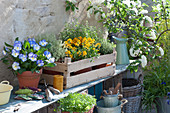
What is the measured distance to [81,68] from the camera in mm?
2531

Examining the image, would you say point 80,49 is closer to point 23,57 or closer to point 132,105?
point 23,57

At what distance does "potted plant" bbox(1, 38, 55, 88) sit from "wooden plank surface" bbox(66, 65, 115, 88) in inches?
12.0

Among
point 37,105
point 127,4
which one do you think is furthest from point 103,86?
point 37,105

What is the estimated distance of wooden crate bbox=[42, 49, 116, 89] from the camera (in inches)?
92.6

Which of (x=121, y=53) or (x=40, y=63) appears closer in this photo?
(x=40, y=63)

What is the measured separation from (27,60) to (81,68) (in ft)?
2.05

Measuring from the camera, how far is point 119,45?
3.56 m

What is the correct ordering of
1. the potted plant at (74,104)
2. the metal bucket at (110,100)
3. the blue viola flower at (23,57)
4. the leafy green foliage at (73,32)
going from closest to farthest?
the blue viola flower at (23,57) < the potted plant at (74,104) < the leafy green foliage at (73,32) < the metal bucket at (110,100)

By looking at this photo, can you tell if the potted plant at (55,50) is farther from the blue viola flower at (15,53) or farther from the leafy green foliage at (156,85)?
the leafy green foliage at (156,85)

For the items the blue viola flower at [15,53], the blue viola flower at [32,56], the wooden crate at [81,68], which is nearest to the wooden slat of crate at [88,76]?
the wooden crate at [81,68]

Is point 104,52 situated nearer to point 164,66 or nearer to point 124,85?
point 124,85

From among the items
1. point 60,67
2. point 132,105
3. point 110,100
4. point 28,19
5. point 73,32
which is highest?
point 28,19

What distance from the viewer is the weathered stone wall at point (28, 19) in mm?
2301

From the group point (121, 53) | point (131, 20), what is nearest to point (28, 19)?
Result: point (121, 53)
